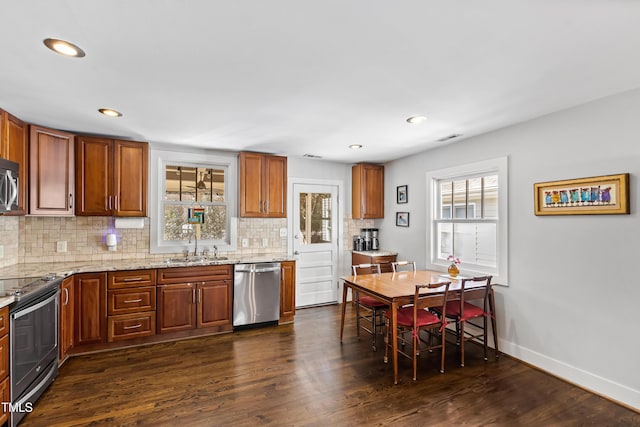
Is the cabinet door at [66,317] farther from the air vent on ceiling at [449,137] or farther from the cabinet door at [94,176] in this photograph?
the air vent on ceiling at [449,137]

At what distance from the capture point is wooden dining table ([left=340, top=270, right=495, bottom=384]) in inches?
110

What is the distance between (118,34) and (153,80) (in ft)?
1.87

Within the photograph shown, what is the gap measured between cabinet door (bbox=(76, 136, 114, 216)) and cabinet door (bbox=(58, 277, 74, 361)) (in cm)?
85

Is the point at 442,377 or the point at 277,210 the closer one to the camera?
the point at 442,377

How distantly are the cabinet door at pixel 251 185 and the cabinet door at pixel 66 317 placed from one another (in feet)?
6.53

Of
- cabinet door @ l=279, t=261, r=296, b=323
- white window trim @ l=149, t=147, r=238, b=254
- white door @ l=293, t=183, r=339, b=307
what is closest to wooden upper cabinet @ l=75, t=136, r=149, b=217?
white window trim @ l=149, t=147, r=238, b=254

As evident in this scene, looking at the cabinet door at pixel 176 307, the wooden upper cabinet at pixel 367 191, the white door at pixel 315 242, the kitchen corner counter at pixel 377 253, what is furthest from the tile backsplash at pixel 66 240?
the wooden upper cabinet at pixel 367 191

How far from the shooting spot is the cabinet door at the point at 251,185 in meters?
4.29

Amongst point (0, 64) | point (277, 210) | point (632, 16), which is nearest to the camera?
point (632, 16)

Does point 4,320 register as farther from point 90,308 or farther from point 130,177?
point 130,177

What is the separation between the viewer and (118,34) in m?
1.63

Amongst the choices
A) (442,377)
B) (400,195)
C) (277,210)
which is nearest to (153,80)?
(277,210)

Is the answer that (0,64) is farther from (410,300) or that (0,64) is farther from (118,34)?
(410,300)

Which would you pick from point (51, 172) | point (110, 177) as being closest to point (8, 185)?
point (51, 172)
